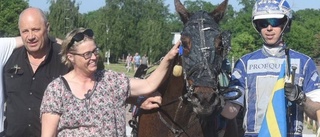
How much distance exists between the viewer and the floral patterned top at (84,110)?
4770 millimetres

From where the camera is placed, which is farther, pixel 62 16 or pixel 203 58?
pixel 62 16

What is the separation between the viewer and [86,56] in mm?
4773

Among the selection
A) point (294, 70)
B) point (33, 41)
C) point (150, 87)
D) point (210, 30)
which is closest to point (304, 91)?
point (294, 70)

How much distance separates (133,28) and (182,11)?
69459mm

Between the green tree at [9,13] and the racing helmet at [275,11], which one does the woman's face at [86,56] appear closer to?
the racing helmet at [275,11]

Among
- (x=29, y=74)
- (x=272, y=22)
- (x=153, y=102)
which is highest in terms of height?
(x=272, y=22)

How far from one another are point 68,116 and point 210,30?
1366 mm

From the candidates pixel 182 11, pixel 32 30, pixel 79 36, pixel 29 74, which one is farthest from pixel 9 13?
pixel 79 36

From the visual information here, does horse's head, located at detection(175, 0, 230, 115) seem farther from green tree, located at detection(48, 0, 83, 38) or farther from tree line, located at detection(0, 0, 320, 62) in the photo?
green tree, located at detection(48, 0, 83, 38)

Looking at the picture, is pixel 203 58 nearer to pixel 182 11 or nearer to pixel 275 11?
pixel 182 11

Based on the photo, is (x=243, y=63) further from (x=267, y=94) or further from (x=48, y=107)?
(x=48, y=107)

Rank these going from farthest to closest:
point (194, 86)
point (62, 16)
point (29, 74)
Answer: point (62, 16) < point (29, 74) < point (194, 86)

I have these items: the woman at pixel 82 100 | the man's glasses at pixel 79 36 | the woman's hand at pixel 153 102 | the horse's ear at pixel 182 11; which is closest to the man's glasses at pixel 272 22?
the horse's ear at pixel 182 11

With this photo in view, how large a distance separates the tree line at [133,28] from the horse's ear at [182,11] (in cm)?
4141
